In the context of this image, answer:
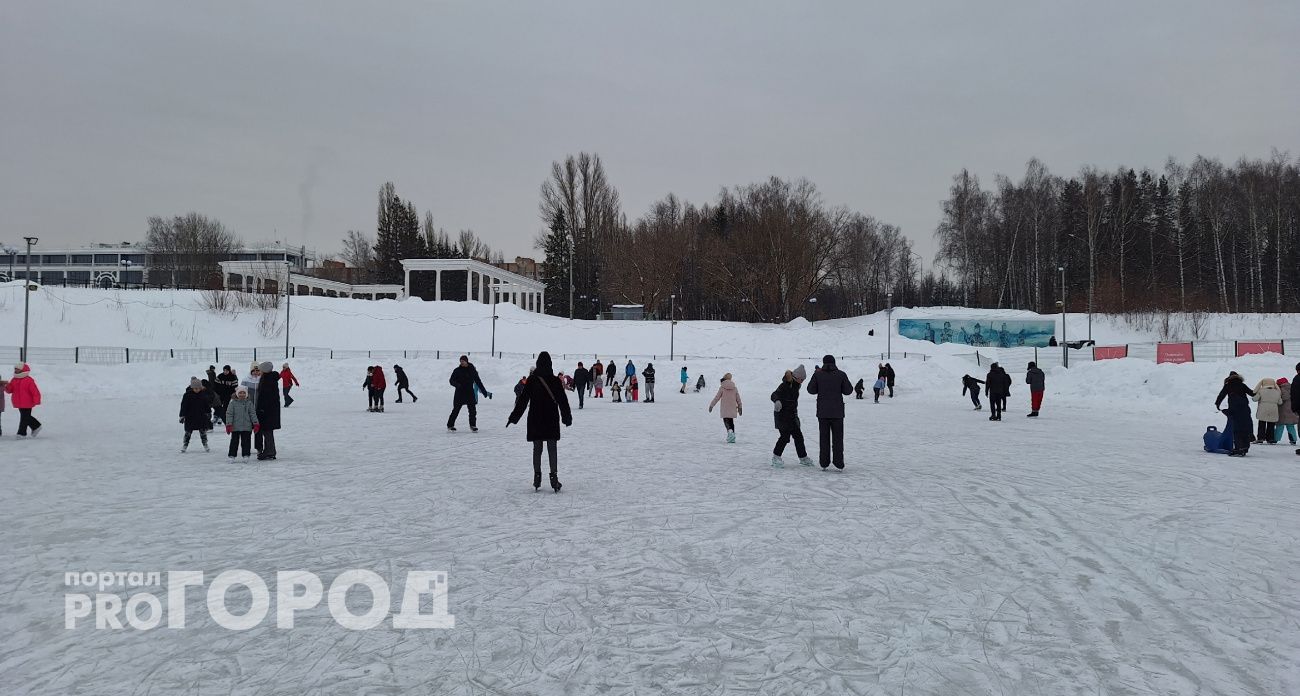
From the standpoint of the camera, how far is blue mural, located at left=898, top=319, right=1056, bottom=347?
5250cm

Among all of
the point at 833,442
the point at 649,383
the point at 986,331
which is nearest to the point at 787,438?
the point at 833,442

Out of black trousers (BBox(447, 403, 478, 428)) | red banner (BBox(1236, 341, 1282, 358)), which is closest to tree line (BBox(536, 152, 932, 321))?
red banner (BBox(1236, 341, 1282, 358))

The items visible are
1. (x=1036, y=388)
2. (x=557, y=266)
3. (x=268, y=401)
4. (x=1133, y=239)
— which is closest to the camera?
(x=268, y=401)

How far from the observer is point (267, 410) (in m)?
10.4

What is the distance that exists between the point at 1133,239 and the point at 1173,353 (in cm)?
3952

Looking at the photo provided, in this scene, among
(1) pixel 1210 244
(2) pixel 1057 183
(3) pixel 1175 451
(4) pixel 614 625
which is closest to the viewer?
(4) pixel 614 625

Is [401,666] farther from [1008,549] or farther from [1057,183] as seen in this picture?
[1057,183]

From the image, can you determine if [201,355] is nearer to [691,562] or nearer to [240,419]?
[240,419]

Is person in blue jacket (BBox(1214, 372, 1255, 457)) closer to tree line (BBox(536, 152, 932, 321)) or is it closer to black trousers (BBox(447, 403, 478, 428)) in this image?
black trousers (BBox(447, 403, 478, 428))

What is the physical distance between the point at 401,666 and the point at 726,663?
5.10ft

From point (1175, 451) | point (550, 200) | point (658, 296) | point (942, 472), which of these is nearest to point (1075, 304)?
point (658, 296)

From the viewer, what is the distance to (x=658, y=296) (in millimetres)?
67000

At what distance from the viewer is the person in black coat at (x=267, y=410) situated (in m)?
10.2

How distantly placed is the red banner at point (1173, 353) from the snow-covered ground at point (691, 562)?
1720cm
